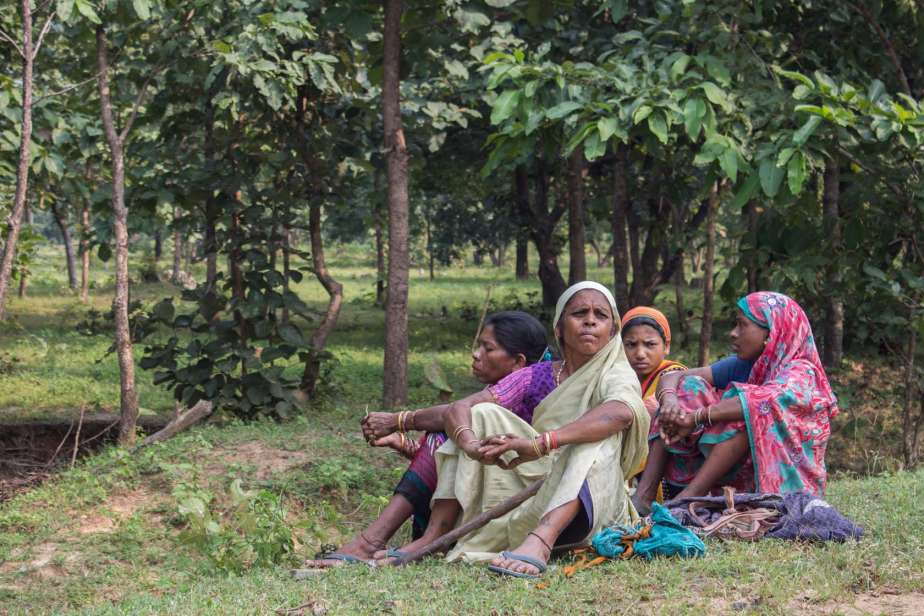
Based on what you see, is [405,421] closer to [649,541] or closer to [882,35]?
[649,541]

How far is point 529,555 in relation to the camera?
387 cm

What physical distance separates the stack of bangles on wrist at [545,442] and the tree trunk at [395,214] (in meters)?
4.62

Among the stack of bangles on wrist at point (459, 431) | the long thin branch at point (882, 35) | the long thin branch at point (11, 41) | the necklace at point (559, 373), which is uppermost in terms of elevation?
the long thin branch at point (882, 35)

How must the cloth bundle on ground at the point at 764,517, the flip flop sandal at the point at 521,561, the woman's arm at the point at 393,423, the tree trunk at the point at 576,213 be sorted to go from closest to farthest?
the flip flop sandal at the point at 521,561 < the cloth bundle on ground at the point at 764,517 < the woman's arm at the point at 393,423 < the tree trunk at the point at 576,213

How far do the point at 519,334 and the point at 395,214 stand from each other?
4.00m

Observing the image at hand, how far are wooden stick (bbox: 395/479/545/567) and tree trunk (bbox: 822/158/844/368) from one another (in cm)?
361

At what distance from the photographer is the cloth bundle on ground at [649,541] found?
3992mm

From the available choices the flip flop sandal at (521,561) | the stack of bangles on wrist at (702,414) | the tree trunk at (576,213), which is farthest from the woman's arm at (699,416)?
the tree trunk at (576,213)

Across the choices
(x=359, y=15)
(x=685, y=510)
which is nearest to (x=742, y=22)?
(x=359, y=15)

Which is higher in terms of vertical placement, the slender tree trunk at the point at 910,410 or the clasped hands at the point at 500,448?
the clasped hands at the point at 500,448

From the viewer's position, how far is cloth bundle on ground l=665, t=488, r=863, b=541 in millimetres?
4160

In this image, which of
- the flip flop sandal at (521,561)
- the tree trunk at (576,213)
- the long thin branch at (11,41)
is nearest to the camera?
the flip flop sandal at (521,561)

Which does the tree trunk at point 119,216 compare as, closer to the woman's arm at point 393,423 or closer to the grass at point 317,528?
the grass at point 317,528

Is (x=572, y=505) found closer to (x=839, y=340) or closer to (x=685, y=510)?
(x=685, y=510)
